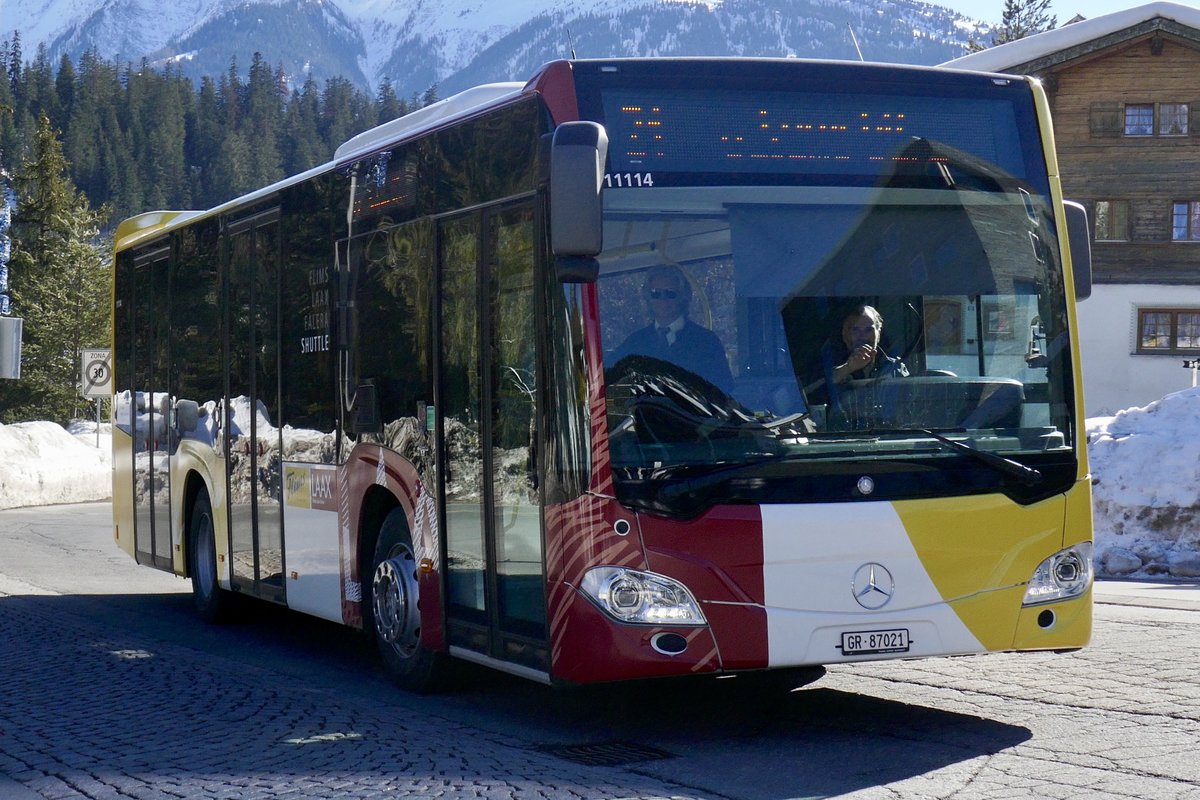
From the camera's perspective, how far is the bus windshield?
6.88 m

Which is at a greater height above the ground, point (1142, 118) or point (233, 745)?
point (1142, 118)

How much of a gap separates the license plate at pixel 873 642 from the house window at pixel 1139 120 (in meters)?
38.3

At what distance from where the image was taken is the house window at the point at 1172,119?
42159mm

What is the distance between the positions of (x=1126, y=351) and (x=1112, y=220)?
3.47 metres

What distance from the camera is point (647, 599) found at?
22.3 ft

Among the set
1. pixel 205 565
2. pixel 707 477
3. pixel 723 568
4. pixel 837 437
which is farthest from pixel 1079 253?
pixel 205 565

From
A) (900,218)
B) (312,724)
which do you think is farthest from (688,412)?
(312,724)

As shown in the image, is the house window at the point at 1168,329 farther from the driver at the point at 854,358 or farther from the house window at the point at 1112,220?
the driver at the point at 854,358

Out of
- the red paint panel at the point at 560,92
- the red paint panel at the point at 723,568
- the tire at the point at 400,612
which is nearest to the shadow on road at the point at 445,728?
the tire at the point at 400,612

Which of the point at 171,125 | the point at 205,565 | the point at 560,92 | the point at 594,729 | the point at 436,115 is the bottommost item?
the point at 594,729

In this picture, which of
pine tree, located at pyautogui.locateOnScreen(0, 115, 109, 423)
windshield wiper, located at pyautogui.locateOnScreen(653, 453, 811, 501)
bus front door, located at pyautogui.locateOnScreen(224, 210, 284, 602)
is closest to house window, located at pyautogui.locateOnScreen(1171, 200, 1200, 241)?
bus front door, located at pyautogui.locateOnScreen(224, 210, 284, 602)

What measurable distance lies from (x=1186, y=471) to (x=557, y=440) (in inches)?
428

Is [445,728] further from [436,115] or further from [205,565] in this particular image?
[205,565]

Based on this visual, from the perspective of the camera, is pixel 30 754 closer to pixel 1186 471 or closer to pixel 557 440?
pixel 557 440
